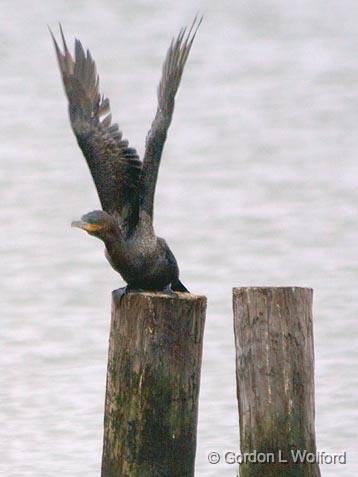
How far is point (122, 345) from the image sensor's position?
8.13 metres

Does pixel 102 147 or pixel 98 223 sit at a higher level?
pixel 102 147

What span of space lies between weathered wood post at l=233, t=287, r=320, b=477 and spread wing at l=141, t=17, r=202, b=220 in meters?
1.03

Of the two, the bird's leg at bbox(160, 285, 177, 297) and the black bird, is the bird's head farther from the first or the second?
the bird's leg at bbox(160, 285, 177, 297)

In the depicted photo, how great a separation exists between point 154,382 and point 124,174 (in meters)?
1.34

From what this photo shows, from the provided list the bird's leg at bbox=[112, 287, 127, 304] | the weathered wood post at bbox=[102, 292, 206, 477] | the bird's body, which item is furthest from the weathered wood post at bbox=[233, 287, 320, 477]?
the bird's body

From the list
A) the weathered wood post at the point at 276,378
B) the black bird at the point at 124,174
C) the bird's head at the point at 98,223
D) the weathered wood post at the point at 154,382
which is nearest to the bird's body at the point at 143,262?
the black bird at the point at 124,174

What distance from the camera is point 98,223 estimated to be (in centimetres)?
829

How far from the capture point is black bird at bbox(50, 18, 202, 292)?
8.60m

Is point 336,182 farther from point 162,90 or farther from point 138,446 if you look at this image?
point 138,446

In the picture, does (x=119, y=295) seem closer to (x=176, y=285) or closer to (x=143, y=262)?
(x=143, y=262)

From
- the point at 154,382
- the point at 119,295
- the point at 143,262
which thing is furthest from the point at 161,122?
the point at 154,382


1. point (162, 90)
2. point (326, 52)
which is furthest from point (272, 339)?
point (326, 52)

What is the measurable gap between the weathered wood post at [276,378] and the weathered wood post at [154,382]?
0.26m

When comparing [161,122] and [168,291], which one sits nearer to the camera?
[168,291]
